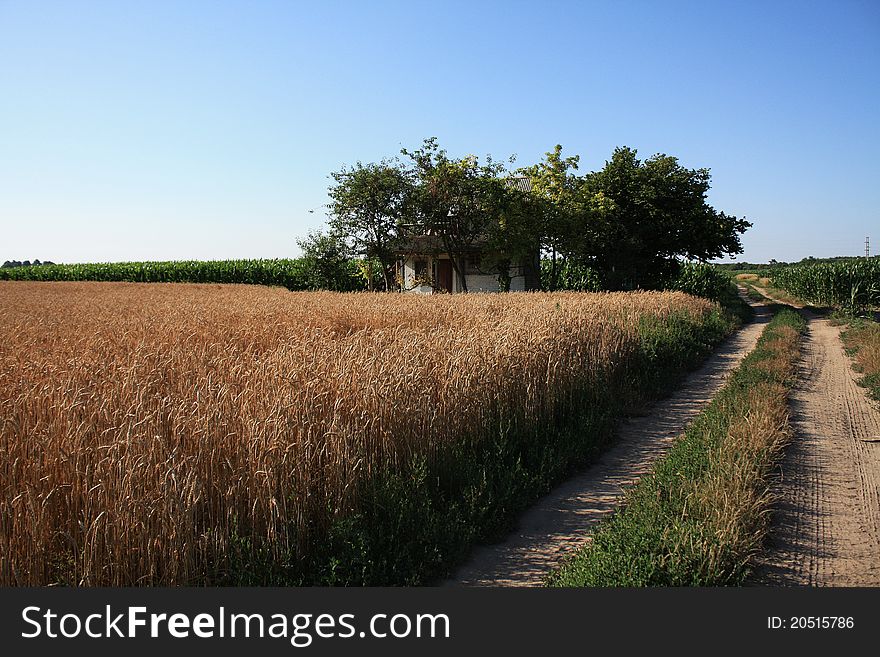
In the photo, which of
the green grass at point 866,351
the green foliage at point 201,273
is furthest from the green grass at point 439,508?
the green foliage at point 201,273

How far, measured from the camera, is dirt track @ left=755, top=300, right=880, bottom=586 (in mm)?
4488

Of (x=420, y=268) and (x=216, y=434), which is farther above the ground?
(x=420, y=268)

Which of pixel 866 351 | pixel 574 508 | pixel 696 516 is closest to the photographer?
pixel 696 516

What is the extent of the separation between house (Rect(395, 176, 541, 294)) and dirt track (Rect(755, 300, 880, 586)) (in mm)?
27617

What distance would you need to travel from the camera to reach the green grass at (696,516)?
159 inches

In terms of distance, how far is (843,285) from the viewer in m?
33.5

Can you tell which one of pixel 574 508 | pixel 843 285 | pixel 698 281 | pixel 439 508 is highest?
pixel 698 281

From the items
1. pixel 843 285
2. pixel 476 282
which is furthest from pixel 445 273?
pixel 843 285

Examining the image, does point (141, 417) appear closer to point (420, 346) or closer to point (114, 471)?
point (114, 471)

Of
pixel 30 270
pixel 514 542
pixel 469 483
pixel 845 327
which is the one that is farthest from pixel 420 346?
pixel 30 270

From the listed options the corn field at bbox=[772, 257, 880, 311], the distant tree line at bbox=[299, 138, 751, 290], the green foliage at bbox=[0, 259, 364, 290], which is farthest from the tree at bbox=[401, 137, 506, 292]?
the corn field at bbox=[772, 257, 880, 311]

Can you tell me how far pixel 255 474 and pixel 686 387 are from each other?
980 cm

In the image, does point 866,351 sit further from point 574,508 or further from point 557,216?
point 557,216

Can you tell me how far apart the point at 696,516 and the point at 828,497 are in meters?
2.12
